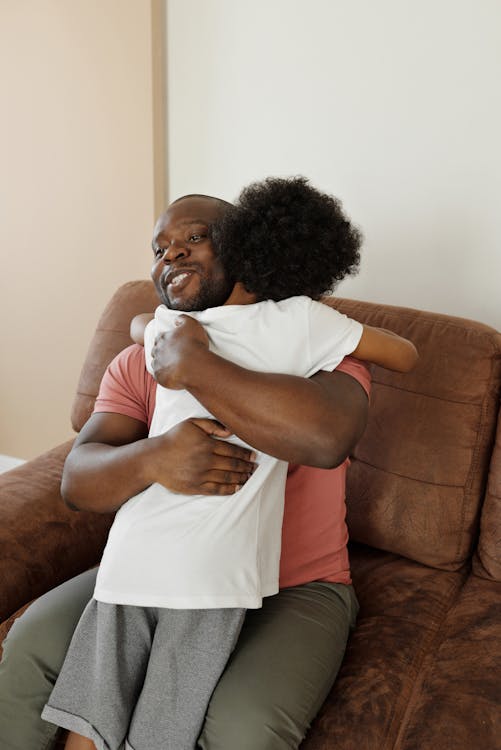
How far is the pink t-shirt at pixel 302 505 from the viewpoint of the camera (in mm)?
1325

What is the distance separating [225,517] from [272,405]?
0.62 feet

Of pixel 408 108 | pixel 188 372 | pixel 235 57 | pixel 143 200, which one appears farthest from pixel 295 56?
pixel 188 372

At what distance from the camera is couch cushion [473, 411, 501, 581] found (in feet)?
4.88

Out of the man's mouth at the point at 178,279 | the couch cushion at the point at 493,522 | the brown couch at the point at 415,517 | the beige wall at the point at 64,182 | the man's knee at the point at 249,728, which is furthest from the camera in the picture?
the beige wall at the point at 64,182

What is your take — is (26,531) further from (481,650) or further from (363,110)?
(363,110)

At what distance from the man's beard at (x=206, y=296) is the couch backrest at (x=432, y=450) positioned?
1.74 ft

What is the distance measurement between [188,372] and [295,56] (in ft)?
4.18

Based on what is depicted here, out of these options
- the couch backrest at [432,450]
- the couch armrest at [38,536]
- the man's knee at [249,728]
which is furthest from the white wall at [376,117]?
the man's knee at [249,728]

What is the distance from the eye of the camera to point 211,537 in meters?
1.04

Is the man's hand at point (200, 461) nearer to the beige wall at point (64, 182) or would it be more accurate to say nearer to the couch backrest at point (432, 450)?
the couch backrest at point (432, 450)

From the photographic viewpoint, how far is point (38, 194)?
2.56m

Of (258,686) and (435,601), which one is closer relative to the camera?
(258,686)

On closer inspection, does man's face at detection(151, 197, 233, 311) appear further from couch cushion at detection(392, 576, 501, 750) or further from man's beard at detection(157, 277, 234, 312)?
couch cushion at detection(392, 576, 501, 750)

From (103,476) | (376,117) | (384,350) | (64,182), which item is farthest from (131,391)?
(64,182)
